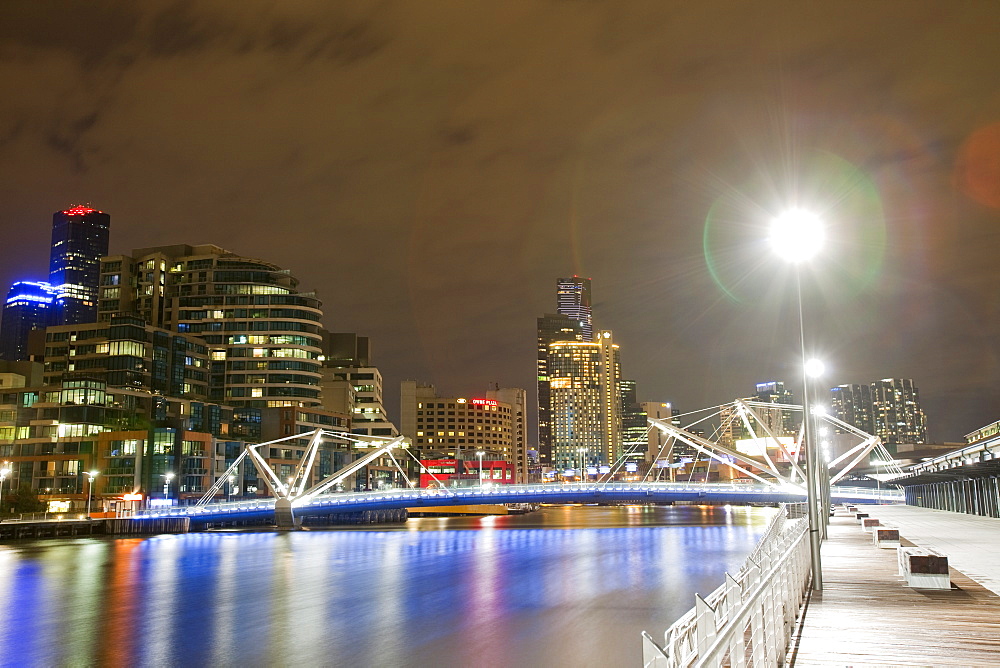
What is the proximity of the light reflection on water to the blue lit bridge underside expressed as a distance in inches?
821

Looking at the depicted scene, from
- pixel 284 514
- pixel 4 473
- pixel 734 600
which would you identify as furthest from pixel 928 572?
pixel 4 473

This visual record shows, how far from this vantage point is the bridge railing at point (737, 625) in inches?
343

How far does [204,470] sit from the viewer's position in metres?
143

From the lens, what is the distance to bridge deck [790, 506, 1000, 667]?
1571cm

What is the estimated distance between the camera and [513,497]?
396 feet

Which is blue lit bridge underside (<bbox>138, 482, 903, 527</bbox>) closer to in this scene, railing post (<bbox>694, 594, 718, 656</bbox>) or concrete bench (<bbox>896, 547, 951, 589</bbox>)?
concrete bench (<bbox>896, 547, 951, 589</bbox>)

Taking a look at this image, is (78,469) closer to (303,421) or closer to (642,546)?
(303,421)

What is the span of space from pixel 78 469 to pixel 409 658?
372 ft

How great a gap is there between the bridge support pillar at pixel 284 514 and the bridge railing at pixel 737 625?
109 meters

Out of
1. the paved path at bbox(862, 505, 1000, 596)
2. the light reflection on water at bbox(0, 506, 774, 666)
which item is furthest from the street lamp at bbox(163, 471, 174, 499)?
the paved path at bbox(862, 505, 1000, 596)

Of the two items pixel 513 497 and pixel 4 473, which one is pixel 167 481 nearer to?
pixel 4 473

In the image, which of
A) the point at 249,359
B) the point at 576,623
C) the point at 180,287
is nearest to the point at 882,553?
the point at 576,623

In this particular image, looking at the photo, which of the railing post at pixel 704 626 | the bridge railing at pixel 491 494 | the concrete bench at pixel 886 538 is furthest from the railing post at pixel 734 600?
the bridge railing at pixel 491 494

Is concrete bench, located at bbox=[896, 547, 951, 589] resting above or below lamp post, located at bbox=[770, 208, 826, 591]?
below
